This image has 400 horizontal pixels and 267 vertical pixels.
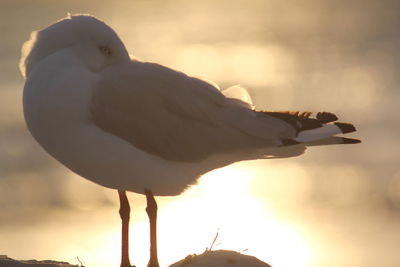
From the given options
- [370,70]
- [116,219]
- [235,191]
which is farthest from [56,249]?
[370,70]

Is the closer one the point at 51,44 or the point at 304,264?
the point at 51,44

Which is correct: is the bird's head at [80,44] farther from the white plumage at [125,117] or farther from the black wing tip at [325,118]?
the black wing tip at [325,118]

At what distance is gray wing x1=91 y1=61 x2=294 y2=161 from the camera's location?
12.4 m

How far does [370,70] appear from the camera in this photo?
90.0 feet

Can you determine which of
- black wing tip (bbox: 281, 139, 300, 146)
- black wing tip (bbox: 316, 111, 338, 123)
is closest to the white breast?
black wing tip (bbox: 281, 139, 300, 146)

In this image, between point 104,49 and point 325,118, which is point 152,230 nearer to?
point 104,49

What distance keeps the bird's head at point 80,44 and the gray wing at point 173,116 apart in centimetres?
15

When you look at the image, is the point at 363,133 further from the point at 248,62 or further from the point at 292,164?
the point at 248,62

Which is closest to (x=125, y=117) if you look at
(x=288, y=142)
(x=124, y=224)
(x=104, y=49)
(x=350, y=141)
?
(x=104, y=49)

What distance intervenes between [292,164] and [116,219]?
12.3 feet

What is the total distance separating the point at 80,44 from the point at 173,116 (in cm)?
106

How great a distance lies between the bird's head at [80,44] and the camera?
12555 millimetres

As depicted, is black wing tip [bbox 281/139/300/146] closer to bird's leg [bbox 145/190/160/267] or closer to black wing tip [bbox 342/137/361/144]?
black wing tip [bbox 342/137/361/144]

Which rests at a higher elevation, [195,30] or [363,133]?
[195,30]
